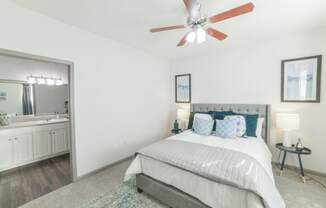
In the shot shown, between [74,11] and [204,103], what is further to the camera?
[204,103]

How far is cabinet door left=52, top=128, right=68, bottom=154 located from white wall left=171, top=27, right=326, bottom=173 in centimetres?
346

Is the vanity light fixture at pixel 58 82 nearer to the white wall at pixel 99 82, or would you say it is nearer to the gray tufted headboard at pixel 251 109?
the white wall at pixel 99 82

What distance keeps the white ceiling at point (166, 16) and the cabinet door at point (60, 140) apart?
246 centimetres

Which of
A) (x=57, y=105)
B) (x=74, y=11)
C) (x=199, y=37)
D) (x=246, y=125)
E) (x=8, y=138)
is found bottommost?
(x=8, y=138)

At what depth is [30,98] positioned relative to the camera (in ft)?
11.8

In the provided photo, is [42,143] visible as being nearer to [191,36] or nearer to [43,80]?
[43,80]

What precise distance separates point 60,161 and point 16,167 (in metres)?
0.72

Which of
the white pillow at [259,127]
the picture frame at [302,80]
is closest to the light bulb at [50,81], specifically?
the white pillow at [259,127]

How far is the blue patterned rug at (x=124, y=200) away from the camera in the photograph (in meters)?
1.92

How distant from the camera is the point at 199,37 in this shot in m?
1.96

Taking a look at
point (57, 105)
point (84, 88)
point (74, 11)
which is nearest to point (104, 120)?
point (84, 88)

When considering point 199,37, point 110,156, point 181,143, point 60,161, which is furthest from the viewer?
point 60,161

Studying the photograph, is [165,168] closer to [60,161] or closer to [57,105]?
[60,161]

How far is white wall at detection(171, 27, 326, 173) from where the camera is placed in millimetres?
2604
